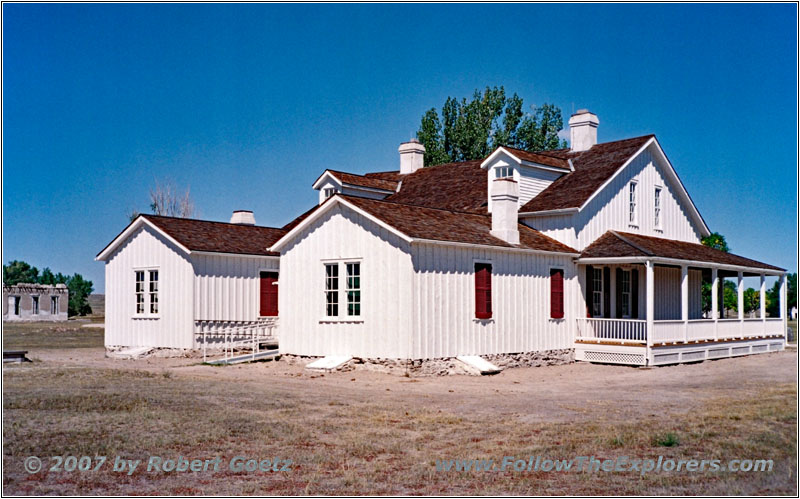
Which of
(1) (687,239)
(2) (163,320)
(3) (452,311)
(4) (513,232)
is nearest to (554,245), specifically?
(4) (513,232)

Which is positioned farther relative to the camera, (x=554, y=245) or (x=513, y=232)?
(x=554, y=245)

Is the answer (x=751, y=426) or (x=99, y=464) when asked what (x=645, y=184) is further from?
(x=99, y=464)

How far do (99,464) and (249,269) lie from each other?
19.2 m

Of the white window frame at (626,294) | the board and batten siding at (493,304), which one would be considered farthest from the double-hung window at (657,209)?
the board and batten siding at (493,304)

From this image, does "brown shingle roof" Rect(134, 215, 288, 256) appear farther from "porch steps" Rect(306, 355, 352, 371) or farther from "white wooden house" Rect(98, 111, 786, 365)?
"porch steps" Rect(306, 355, 352, 371)

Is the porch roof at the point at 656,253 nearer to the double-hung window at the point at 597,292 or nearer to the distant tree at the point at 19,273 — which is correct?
the double-hung window at the point at 597,292

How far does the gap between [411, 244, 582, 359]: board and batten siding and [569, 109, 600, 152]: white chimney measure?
23.2ft

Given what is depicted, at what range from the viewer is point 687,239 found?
110 feet

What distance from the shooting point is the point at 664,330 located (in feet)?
83.8

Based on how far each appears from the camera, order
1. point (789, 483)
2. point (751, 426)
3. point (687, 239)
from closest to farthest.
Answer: point (789, 483) < point (751, 426) < point (687, 239)

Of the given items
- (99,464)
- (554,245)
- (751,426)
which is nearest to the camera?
(99,464)

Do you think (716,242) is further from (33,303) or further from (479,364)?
(33,303)

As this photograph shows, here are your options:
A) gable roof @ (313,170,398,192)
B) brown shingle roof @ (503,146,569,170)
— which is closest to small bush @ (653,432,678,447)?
brown shingle roof @ (503,146,569,170)

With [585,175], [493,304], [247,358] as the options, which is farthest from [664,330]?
[247,358]
